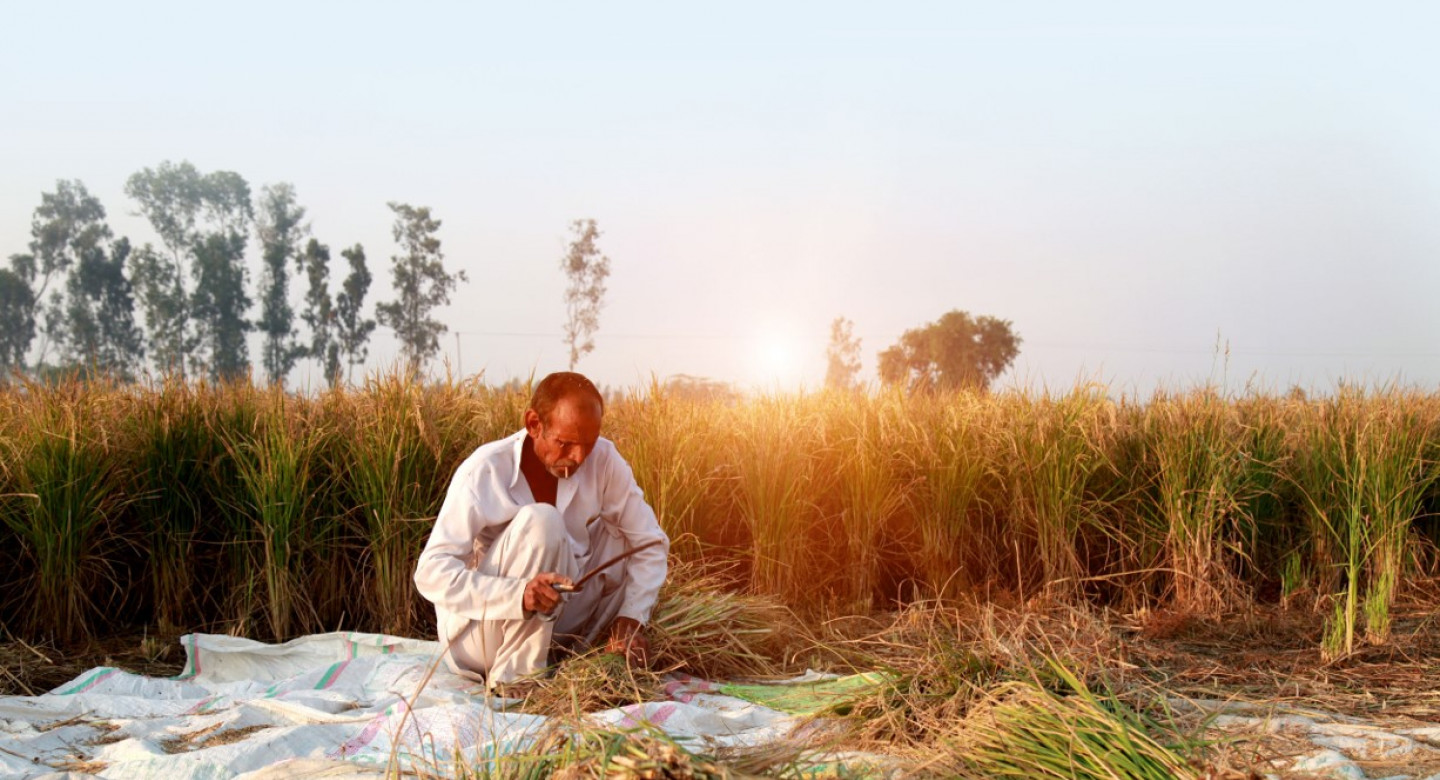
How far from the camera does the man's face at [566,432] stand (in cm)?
325

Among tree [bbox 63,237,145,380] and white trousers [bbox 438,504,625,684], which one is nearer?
white trousers [bbox 438,504,625,684]

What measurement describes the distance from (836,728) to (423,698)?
1255 mm

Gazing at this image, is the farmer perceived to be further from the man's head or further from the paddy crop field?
the paddy crop field

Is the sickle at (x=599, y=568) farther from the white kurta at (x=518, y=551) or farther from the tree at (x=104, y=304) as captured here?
the tree at (x=104, y=304)

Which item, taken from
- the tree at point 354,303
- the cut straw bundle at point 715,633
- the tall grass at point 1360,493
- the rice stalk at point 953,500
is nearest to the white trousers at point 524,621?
the cut straw bundle at point 715,633

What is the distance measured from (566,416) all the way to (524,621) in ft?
Answer: 2.22

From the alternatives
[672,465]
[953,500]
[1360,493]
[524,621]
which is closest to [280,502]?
[672,465]

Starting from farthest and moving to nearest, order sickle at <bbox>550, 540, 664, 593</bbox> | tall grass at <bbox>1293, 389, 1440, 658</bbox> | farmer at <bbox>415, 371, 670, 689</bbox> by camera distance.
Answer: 1. tall grass at <bbox>1293, 389, 1440, 658</bbox>
2. farmer at <bbox>415, 371, 670, 689</bbox>
3. sickle at <bbox>550, 540, 664, 593</bbox>

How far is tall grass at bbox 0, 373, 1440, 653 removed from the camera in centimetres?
511

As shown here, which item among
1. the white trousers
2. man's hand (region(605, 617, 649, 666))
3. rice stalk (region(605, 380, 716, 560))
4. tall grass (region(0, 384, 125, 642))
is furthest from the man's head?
tall grass (region(0, 384, 125, 642))

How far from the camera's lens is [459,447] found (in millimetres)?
5406

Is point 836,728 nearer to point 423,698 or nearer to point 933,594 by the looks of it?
point 423,698

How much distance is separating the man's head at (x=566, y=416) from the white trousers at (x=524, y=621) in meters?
0.18

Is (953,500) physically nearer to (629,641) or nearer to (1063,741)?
(629,641)
